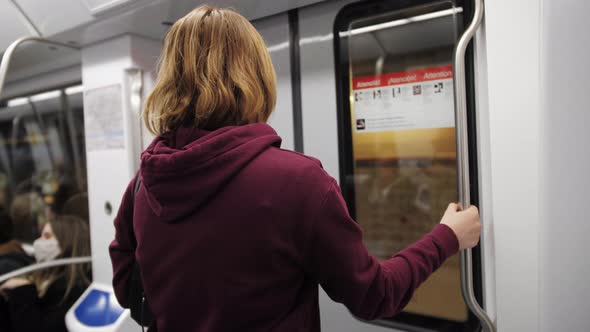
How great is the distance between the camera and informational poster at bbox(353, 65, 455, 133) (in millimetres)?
1563

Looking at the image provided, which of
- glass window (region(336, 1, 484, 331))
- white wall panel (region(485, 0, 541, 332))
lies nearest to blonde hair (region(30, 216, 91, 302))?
glass window (region(336, 1, 484, 331))

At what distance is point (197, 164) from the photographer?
88 cm

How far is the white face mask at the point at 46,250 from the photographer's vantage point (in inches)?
107

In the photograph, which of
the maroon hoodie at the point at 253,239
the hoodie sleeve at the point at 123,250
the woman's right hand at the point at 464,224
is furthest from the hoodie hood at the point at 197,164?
the woman's right hand at the point at 464,224

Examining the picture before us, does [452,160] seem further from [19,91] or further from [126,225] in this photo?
[19,91]

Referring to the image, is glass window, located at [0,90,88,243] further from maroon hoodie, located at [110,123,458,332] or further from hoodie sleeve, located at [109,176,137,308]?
maroon hoodie, located at [110,123,458,332]

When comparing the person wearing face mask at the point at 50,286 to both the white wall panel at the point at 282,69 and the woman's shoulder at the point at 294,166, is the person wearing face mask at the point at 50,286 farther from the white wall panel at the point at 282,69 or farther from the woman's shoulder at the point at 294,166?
the woman's shoulder at the point at 294,166

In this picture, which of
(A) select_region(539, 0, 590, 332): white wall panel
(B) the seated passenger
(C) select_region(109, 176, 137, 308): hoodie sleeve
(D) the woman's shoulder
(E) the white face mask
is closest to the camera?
(D) the woman's shoulder

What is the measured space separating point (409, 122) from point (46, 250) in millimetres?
2460

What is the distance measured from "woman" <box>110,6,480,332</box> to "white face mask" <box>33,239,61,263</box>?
2.10 m

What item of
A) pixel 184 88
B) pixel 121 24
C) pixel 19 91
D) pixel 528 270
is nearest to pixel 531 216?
pixel 528 270

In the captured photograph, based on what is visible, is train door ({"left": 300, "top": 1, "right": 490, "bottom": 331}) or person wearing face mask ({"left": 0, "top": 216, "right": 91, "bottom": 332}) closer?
train door ({"left": 300, "top": 1, "right": 490, "bottom": 331})

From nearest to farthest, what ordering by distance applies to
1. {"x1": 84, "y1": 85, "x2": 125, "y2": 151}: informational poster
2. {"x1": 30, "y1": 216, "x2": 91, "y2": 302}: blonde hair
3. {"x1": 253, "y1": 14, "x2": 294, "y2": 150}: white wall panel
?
{"x1": 253, "y1": 14, "x2": 294, "y2": 150}: white wall panel < {"x1": 84, "y1": 85, "x2": 125, "y2": 151}: informational poster < {"x1": 30, "y1": 216, "x2": 91, "y2": 302}: blonde hair

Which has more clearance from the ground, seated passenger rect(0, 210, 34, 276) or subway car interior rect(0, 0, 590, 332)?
subway car interior rect(0, 0, 590, 332)
